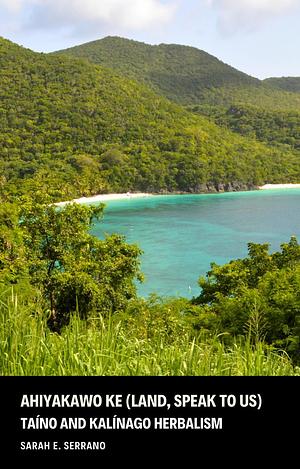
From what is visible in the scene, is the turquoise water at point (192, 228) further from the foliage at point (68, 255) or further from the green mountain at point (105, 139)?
the foliage at point (68, 255)

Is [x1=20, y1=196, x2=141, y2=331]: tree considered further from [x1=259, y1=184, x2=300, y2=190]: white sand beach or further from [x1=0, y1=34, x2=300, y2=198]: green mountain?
[x1=259, y1=184, x2=300, y2=190]: white sand beach

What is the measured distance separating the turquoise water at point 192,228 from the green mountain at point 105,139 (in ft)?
20.8

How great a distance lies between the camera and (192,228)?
58.1 meters

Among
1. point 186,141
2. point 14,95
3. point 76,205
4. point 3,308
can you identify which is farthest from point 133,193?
point 3,308

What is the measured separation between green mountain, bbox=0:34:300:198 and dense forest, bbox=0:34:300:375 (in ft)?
0.98

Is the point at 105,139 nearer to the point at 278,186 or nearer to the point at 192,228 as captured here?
the point at 278,186

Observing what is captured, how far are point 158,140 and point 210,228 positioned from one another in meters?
50.4

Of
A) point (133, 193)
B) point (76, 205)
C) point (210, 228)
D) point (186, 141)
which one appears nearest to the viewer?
point (76, 205)

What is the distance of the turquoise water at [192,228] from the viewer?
36.2 meters

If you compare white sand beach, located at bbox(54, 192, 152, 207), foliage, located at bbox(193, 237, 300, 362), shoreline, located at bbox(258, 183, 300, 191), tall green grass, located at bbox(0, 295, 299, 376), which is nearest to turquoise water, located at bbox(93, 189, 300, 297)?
white sand beach, located at bbox(54, 192, 152, 207)

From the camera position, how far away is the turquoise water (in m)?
36.2

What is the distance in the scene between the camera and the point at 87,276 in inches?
512

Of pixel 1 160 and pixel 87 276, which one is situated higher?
pixel 1 160
